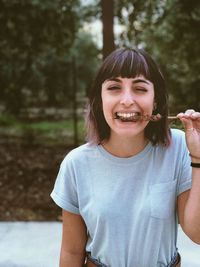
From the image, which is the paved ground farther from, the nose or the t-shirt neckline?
the nose

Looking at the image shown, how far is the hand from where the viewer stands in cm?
139

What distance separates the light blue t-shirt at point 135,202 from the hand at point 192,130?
9 cm

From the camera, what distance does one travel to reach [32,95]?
1410cm

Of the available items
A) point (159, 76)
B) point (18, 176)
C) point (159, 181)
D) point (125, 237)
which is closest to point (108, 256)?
point (125, 237)

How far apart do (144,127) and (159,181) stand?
0.63 feet

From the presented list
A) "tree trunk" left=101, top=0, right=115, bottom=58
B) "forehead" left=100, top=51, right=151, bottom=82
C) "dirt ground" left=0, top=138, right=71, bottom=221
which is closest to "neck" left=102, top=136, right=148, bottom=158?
"forehead" left=100, top=51, right=151, bottom=82

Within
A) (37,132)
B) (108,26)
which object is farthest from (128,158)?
(37,132)

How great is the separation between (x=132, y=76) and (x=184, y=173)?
0.38 m

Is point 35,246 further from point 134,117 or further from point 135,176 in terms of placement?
point 134,117

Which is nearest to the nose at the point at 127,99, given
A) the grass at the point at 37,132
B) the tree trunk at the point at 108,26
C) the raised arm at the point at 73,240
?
the raised arm at the point at 73,240

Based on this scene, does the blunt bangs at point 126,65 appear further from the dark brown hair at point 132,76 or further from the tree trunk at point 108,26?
the tree trunk at point 108,26

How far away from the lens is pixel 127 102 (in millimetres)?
1441

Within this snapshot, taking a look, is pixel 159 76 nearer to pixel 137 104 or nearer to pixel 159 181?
pixel 137 104

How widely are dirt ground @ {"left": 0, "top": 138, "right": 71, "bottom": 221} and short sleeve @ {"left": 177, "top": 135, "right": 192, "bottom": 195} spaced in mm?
2892
